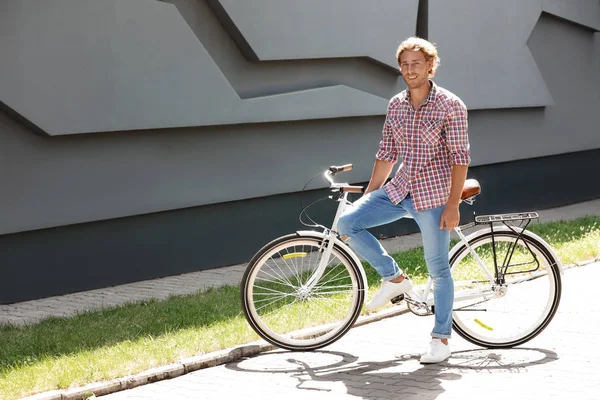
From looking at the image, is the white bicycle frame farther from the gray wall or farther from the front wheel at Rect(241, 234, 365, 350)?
the gray wall

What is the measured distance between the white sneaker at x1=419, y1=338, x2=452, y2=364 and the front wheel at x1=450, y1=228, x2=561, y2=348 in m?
0.33

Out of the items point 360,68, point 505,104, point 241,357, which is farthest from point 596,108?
point 241,357

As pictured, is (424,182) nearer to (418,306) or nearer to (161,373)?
(418,306)

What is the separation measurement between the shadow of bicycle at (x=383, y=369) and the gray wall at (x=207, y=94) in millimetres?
3850

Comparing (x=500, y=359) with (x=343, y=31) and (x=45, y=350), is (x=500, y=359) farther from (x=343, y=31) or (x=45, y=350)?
(x=343, y=31)

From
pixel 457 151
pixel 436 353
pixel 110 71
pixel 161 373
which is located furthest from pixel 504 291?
pixel 110 71

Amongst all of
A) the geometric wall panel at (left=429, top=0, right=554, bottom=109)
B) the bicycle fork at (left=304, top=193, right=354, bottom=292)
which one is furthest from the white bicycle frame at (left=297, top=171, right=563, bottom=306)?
the geometric wall panel at (left=429, top=0, right=554, bottom=109)

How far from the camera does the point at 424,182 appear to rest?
256 inches

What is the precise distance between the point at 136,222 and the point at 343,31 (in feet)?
12.3

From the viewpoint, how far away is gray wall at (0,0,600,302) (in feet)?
31.7

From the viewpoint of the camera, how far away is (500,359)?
6.74 meters

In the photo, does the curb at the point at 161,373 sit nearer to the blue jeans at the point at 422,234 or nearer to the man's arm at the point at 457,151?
the blue jeans at the point at 422,234

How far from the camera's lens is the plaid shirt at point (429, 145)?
20.9 feet

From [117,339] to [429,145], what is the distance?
2.79m
